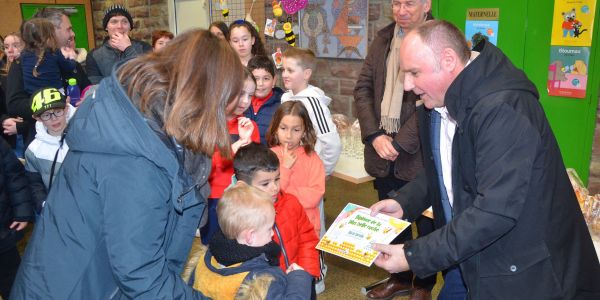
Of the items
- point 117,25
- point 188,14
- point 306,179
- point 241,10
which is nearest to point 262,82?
point 306,179

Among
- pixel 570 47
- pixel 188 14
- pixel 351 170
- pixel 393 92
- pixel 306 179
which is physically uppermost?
pixel 188 14

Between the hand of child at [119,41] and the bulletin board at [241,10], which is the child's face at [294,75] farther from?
the bulletin board at [241,10]

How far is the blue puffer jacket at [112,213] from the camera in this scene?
129cm

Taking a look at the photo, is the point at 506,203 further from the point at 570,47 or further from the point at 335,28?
the point at 335,28

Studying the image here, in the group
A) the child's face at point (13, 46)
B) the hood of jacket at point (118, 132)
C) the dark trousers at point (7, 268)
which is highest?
the child's face at point (13, 46)

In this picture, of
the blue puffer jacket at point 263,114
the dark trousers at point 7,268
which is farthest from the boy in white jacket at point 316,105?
the dark trousers at point 7,268

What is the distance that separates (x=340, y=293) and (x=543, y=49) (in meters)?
2.30

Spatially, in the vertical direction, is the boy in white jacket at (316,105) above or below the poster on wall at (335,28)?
below

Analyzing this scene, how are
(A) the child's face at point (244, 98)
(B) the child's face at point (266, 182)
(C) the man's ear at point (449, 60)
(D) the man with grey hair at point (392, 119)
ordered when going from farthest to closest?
(D) the man with grey hair at point (392, 119) → (B) the child's face at point (266, 182) → (C) the man's ear at point (449, 60) → (A) the child's face at point (244, 98)

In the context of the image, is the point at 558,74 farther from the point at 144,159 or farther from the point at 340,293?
the point at 144,159

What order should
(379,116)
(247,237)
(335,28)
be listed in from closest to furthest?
(247,237), (379,116), (335,28)

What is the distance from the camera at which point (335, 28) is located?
5.48 meters

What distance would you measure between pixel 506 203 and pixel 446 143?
19.6 inches

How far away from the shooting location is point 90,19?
354 inches
